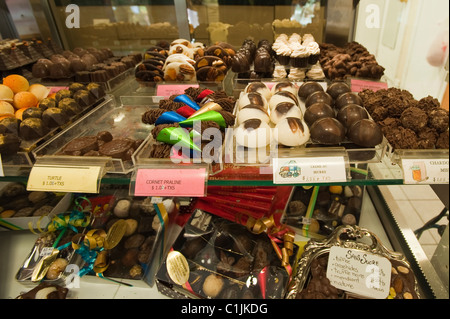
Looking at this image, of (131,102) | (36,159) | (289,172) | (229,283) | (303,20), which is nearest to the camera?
(289,172)

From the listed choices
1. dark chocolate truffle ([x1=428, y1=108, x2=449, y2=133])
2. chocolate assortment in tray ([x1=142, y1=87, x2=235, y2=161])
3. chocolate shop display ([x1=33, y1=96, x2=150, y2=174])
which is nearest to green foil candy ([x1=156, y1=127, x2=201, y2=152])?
chocolate assortment in tray ([x1=142, y1=87, x2=235, y2=161])

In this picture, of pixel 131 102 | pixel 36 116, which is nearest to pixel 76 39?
pixel 131 102

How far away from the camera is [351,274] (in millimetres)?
1072

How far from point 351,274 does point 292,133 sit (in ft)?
1.80

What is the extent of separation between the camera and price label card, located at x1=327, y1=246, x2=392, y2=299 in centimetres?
104

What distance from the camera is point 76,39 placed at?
2043mm

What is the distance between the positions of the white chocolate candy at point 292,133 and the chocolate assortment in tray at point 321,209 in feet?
1.55

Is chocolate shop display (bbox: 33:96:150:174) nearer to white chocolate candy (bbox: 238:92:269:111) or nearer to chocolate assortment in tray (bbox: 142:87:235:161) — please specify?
chocolate assortment in tray (bbox: 142:87:235:161)

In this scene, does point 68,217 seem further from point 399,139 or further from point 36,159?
A: point 399,139

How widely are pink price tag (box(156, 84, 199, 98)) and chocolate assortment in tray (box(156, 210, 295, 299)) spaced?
628 millimetres

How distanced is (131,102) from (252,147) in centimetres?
85

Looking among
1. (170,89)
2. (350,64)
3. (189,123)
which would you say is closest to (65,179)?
(189,123)

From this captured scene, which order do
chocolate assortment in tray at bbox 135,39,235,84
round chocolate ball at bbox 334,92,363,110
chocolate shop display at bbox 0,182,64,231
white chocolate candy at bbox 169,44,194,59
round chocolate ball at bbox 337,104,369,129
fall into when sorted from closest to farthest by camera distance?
round chocolate ball at bbox 337,104,369,129 < round chocolate ball at bbox 334,92,363,110 < chocolate shop display at bbox 0,182,64,231 < chocolate assortment in tray at bbox 135,39,235,84 < white chocolate candy at bbox 169,44,194,59

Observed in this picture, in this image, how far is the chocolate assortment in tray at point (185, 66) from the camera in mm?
1548
